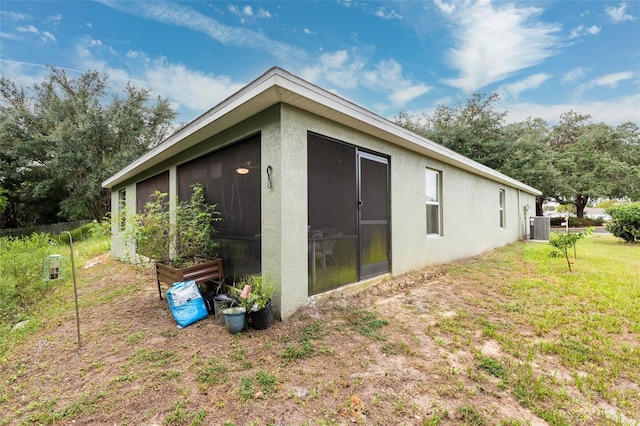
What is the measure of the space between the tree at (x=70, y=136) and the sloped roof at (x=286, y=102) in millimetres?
15219

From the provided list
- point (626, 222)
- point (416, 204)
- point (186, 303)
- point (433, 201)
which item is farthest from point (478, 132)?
point (186, 303)

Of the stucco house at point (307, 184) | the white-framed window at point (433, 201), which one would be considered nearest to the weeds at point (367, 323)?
the stucco house at point (307, 184)

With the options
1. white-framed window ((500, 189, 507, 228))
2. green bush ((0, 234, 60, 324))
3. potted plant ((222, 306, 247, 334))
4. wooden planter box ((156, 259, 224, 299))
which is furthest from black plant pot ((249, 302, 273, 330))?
white-framed window ((500, 189, 507, 228))

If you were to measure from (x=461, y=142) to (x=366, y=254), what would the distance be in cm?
1889

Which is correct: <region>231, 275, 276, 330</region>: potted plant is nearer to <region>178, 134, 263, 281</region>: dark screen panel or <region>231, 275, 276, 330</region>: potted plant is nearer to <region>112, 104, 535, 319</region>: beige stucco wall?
<region>112, 104, 535, 319</region>: beige stucco wall

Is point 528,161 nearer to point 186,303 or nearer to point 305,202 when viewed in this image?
point 305,202

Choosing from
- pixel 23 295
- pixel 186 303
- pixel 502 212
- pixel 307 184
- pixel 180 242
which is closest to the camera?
pixel 186 303

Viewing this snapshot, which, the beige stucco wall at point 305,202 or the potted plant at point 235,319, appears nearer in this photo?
the potted plant at point 235,319

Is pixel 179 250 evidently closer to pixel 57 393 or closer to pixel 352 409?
pixel 57 393

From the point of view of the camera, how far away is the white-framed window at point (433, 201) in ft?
20.4

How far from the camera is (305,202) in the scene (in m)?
3.46

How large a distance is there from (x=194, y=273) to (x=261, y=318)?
1.38 m

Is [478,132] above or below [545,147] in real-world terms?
above

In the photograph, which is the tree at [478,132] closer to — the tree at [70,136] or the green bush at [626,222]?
the green bush at [626,222]
